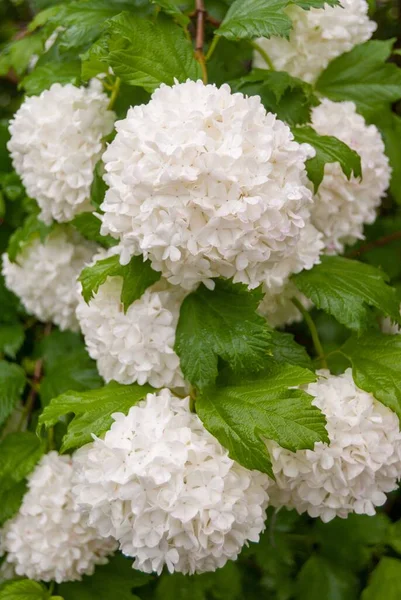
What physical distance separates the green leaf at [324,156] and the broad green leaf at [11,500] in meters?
1.11

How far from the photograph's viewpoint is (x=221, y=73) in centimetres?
180

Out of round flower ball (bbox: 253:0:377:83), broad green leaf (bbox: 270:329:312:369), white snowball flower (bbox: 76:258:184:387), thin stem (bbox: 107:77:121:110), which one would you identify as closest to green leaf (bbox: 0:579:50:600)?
white snowball flower (bbox: 76:258:184:387)

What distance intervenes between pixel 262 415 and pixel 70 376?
80 cm

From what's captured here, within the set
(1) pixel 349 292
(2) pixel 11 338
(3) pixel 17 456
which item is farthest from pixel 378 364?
(2) pixel 11 338

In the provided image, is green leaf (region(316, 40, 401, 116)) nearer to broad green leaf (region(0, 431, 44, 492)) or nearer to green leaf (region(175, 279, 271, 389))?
green leaf (region(175, 279, 271, 389))

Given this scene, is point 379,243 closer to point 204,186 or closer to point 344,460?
point 344,460

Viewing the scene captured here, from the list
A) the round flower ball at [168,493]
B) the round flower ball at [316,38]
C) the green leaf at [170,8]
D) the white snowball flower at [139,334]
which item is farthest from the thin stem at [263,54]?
the round flower ball at [168,493]

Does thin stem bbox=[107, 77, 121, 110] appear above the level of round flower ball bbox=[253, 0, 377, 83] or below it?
above

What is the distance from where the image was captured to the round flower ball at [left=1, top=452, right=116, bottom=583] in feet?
5.52

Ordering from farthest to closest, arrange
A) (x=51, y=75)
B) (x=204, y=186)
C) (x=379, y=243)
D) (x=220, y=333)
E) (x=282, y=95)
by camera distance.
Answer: (x=379, y=243) < (x=51, y=75) < (x=282, y=95) < (x=220, y=333) < (x=204, y=186)

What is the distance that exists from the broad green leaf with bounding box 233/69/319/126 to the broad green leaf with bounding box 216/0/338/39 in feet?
0.44

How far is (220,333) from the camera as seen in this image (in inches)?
54.0

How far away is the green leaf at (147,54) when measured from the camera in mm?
1448

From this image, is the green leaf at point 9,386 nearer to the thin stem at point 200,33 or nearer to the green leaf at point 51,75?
the green leaf at point 51,75
